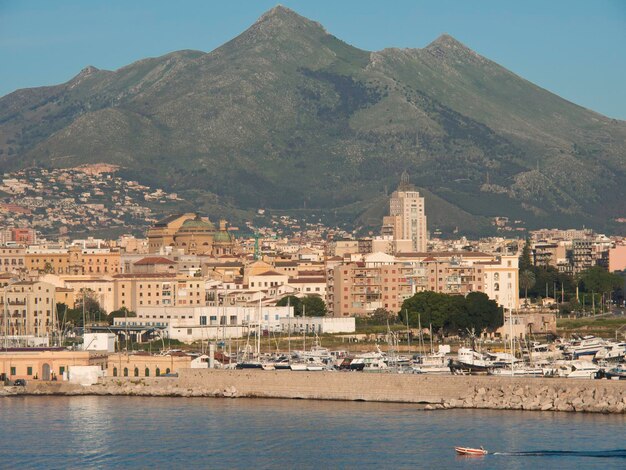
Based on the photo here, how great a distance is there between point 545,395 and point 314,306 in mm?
46687

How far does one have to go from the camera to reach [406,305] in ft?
300

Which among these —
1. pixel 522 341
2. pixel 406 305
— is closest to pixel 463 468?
pixel 522 341

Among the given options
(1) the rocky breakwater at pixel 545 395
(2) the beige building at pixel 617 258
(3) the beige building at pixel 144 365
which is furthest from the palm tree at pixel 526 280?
(1) the rocky breakwater at pixel 545 395

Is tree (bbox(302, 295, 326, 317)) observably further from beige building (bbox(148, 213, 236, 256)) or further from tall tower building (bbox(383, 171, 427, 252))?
tall tower building (bbox(383, 171, 427, 252))

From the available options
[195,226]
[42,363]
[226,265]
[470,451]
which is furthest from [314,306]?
[195,226]

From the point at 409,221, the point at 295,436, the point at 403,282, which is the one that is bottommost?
the point at 295,436

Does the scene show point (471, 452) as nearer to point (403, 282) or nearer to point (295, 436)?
point (295, 436)

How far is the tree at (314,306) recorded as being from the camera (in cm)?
10025

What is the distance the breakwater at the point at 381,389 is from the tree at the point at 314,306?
37055mm

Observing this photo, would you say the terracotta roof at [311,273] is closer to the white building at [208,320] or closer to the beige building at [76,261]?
the beige building at [76,261]

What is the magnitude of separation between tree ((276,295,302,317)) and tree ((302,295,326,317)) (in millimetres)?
359

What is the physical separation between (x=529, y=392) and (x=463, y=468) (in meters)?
11.2

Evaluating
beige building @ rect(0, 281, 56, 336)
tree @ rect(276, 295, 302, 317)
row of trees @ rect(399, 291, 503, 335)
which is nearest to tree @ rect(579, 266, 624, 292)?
tree @ rect(276, 295, 302, 317)

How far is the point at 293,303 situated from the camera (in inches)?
4006
